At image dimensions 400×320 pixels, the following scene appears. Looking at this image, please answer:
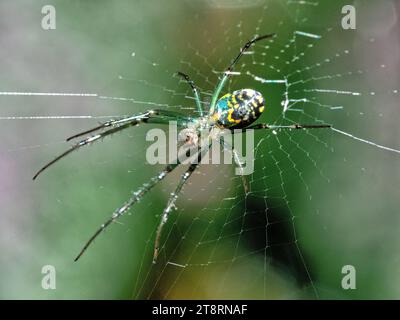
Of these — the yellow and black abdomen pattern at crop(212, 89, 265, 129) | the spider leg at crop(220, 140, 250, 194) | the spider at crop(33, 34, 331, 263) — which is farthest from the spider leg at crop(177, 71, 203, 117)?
the spider leg at crop(220, 140, 250, 194)

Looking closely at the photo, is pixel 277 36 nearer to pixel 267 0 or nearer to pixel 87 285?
pixel 267 0

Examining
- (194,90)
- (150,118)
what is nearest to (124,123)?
(150,118)

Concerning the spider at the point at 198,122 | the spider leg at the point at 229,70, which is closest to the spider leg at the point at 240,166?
the spider at the point at 198,122

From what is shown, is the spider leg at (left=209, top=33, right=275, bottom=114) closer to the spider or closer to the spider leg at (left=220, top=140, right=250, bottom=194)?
the spider

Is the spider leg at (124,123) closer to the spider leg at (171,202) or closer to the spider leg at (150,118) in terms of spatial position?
the spider leg at (150,118)

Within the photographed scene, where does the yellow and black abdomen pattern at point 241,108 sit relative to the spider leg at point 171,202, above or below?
above
